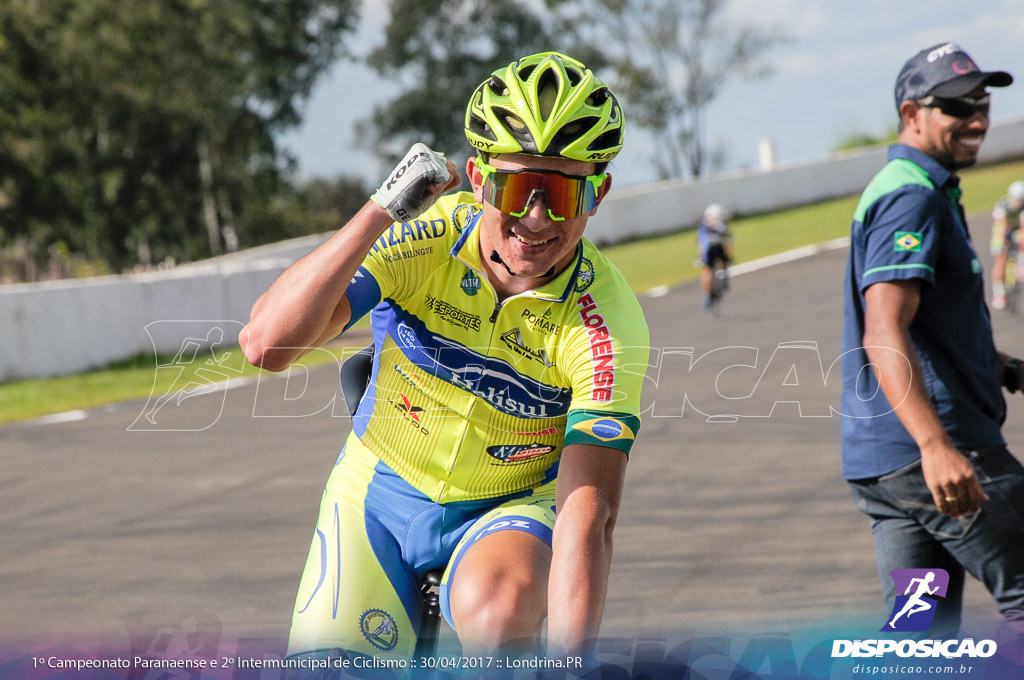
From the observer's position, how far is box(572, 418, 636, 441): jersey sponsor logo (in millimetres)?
2664

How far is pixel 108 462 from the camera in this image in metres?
9.81

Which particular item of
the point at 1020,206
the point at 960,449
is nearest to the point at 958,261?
the point at 960,449

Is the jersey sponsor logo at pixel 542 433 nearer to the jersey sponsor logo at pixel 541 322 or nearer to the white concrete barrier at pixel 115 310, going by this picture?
the jersey sponsor logo at pixel 541 322

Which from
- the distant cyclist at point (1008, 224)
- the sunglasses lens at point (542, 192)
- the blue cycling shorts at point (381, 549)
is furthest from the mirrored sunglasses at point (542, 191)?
the distant cyclist at point (1008, 224)

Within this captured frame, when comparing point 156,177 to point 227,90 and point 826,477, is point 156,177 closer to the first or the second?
point 227,90

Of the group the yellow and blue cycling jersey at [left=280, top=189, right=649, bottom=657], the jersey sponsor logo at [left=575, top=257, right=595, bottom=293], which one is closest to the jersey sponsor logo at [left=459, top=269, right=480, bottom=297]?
the yellow and blue cycling jersey at [left=280, top=189, right=649, bottom=657]

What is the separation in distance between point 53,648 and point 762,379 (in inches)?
443

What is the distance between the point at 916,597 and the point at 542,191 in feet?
5.59

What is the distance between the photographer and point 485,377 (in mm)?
2943

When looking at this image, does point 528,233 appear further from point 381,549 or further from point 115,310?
point 115,310

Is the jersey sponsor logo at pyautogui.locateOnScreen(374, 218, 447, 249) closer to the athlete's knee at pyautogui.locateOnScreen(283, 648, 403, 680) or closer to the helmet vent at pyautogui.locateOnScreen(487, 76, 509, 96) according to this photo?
the helmet vent at pyautogui.locateOnScreen(487, 76, 509, 96)

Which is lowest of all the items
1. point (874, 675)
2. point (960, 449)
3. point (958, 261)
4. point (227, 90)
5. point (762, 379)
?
point (762, 379)

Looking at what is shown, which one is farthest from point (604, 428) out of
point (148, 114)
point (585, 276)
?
point (148, 114)

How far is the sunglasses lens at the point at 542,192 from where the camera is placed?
2654 millimetres
